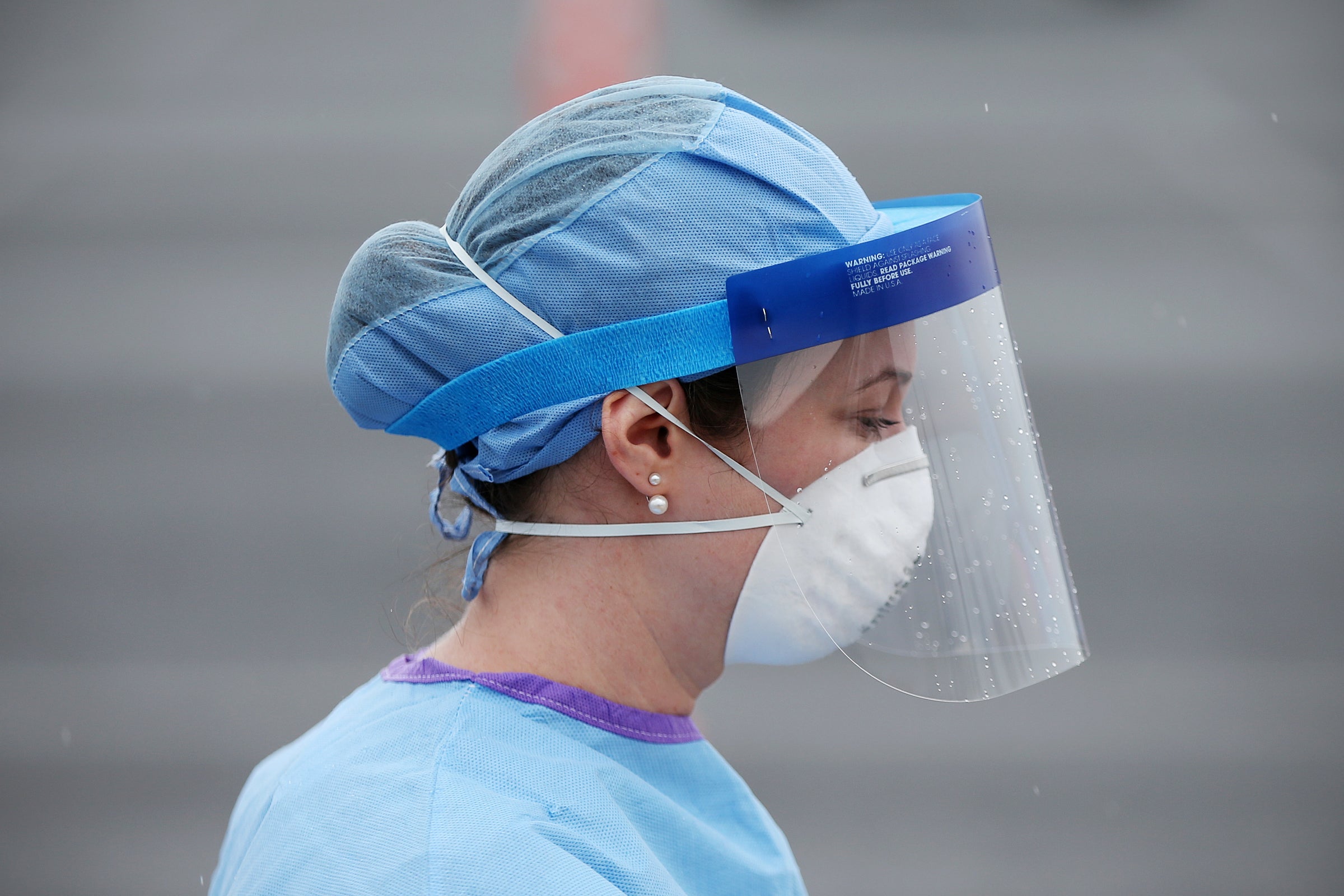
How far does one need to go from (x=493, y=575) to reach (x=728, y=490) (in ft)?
1.00

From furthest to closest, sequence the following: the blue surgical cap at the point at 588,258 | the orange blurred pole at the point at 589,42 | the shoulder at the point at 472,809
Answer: the orange blurred pole at the point at 589,42 → the blue surgical cap at the point at 588,258 → the shoulder at the point at 472,809

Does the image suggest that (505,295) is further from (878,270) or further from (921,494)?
(921,494)

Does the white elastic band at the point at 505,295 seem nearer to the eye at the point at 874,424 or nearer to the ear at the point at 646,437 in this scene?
the ear at the point at 646,437

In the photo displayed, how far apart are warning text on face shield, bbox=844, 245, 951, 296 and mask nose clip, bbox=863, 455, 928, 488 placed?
0.21 metres

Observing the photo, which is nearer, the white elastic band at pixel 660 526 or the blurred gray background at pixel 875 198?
the white elastic band at pixel 660 526

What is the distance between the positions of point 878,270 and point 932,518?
301 mm

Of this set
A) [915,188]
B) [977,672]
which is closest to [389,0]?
[915,188]

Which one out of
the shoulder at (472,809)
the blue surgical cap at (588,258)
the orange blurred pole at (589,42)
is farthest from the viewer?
the orange blurred pole at (589,42)

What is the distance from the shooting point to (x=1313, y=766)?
2.91 meters

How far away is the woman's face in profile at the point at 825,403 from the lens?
3.50 ft

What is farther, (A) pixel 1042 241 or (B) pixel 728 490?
(A) pixel 1042 241

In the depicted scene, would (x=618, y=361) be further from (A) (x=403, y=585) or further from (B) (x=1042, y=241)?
(B) (x=1042, y=241)

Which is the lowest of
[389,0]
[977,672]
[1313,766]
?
[1313,766]

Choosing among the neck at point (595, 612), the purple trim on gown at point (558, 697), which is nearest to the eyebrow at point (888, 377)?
the neck at point (595, 612)
